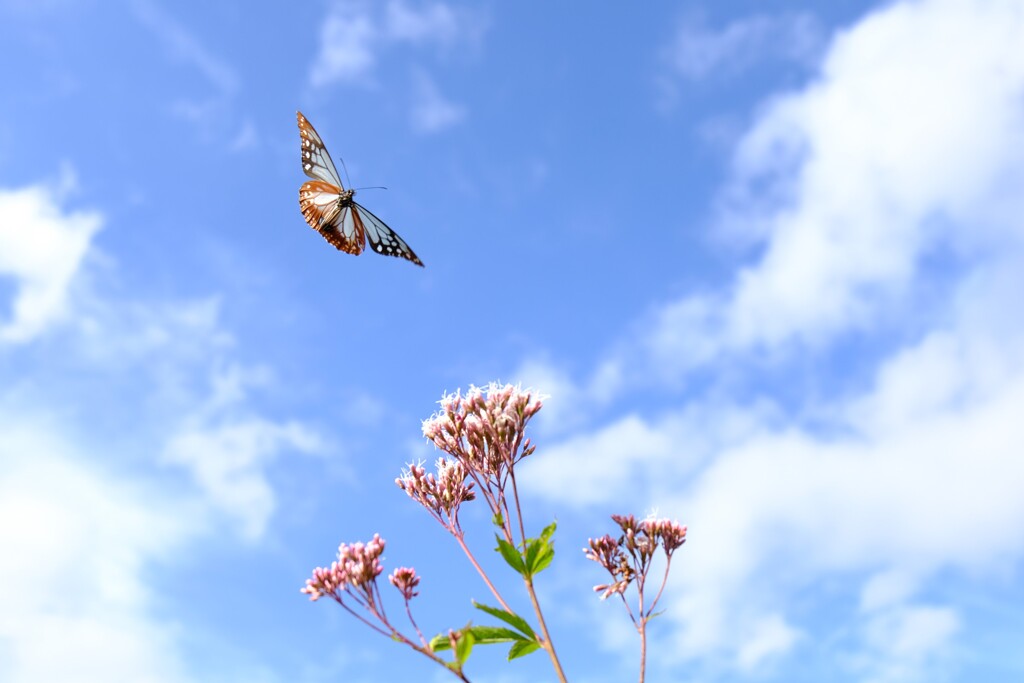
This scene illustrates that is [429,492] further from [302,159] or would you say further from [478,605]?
[302,159]

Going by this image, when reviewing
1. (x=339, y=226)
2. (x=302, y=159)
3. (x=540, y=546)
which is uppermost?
(x=302, y=159)

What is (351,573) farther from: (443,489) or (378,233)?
(378,233)

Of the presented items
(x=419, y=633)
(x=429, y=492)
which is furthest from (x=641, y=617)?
(x=429, y=492)

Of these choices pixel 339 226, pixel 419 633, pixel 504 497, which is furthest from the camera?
pixel 339 226

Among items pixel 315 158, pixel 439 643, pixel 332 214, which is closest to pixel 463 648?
pixel 439 643

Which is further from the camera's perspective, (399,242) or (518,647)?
(399,242)

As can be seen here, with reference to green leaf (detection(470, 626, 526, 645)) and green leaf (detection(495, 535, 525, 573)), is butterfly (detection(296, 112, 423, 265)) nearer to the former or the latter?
green leaf (detection(495, 535, 525, 573))
